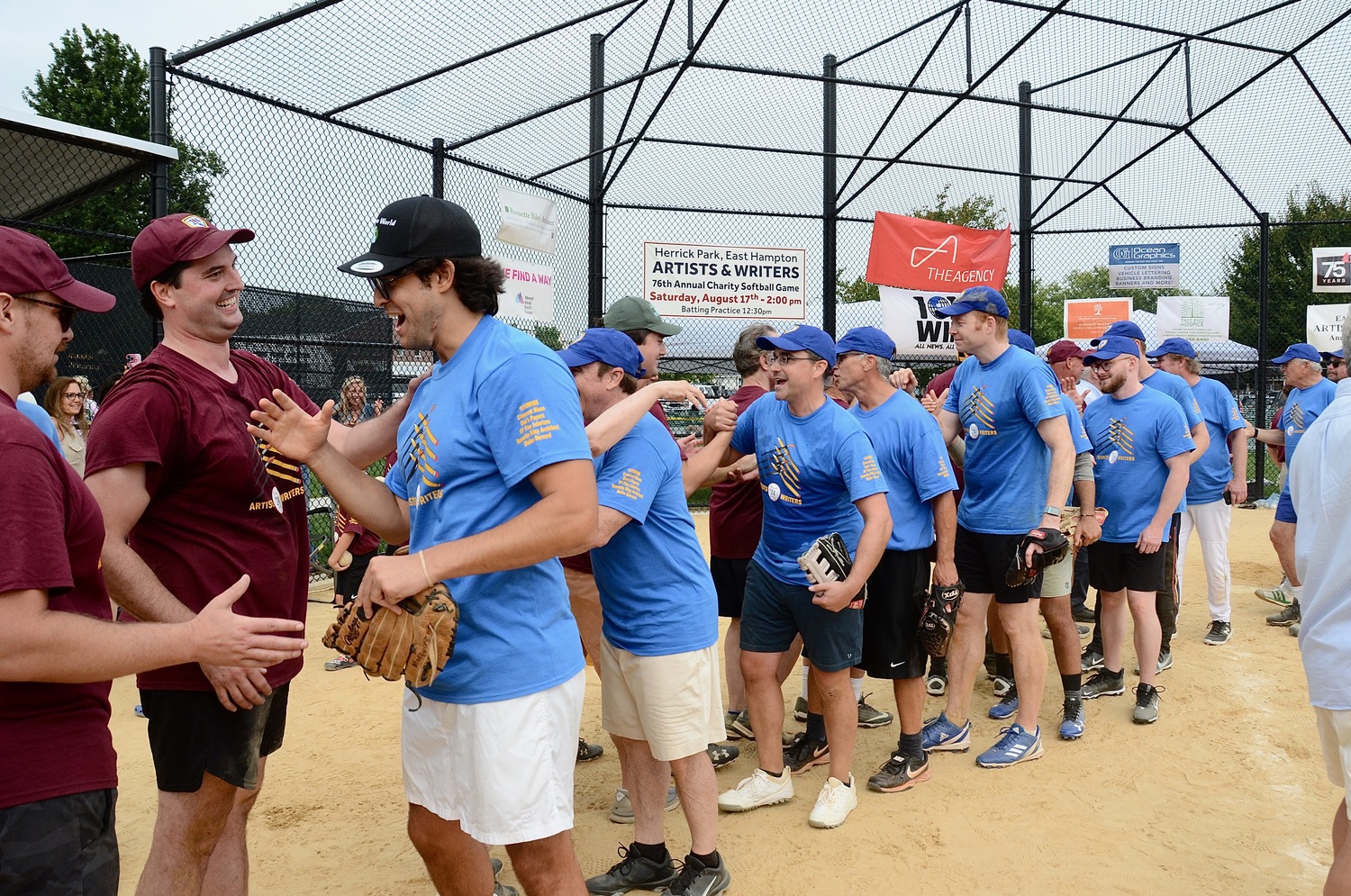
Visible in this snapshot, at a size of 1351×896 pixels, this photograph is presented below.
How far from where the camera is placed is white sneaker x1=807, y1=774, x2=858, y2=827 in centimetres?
400

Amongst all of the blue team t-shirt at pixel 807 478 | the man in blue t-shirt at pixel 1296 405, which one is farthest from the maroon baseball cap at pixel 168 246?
the man in blue t-shirt at pixel 1296 405

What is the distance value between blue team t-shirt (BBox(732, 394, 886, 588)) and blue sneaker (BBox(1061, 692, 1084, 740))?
6.54 feet

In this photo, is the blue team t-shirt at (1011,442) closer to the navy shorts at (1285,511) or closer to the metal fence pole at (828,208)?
the navy shorts at (1285,511)

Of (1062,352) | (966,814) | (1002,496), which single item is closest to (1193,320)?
(1062,352)

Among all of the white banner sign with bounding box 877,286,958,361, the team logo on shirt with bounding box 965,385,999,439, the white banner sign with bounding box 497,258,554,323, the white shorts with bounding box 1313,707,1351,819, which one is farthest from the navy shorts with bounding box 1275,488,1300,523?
the white banner sign with bounding box 497,258,554,323

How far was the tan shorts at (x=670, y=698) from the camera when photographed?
10.7 feet

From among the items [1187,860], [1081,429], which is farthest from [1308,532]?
[1081,429]

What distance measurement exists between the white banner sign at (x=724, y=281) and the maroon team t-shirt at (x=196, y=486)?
7.29 meters

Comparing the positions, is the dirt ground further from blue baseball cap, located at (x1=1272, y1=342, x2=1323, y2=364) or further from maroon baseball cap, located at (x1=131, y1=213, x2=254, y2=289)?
blue baseball cap, located at (x1=1272, y1=342, x2=1323, y2=364)

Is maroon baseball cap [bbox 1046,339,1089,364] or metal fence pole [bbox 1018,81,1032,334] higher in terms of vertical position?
metal fence pole [bbox 1018,81,1032,334]

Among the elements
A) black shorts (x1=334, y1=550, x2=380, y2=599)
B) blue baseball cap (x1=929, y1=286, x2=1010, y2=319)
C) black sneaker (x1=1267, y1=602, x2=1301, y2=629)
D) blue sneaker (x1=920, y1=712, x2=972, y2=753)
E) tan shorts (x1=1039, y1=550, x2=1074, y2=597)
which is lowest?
blue sneaker (x1=920, y1=712, x2=972, y2=753)

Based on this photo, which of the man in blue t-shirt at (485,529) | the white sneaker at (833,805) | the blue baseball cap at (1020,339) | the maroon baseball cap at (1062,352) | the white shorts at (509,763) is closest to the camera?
the man in blue t-shirt at (485,529)

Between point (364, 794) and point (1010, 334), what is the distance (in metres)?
4.54

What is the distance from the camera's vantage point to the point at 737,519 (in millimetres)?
5047
